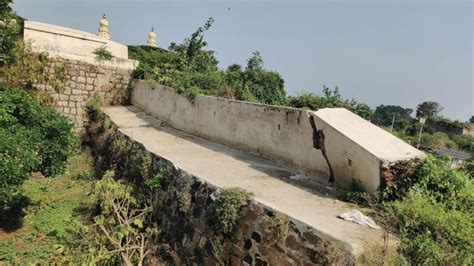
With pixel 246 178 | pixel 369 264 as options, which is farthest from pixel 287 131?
pixel 369 264

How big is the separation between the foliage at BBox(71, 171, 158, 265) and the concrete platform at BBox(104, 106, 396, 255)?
0.93 m

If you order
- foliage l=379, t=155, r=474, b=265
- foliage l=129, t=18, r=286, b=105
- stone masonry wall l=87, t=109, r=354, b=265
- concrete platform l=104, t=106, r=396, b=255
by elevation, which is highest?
foliage l=129, t=18, r=286, b=105

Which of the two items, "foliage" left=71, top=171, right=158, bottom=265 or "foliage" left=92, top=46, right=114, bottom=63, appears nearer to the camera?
"foliage" left=71, top=171, right=158, bottom=265

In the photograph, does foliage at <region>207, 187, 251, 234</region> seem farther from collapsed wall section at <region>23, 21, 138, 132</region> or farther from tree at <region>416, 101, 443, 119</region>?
tree at <region>416, 101, 443, 119</region>

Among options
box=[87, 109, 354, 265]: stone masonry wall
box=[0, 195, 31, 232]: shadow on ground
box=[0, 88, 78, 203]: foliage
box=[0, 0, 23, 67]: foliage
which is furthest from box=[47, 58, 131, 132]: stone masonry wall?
box=[87, 109, 354, 265]: stone masonry wall

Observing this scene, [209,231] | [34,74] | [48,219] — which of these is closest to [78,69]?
[34,74]

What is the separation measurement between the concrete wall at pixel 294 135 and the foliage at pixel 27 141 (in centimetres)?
278

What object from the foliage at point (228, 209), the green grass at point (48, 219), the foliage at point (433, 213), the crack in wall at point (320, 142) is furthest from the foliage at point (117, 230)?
the foliage at point (433, 213)

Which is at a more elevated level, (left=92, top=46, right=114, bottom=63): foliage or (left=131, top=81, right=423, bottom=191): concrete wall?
(left=92, top=46, right=114, bottom=63): foliage

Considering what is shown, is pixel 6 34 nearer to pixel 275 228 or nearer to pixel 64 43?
pixel 64 43

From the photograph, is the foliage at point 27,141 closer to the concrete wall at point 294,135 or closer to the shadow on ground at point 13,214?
the shadow on ground at point 13,214

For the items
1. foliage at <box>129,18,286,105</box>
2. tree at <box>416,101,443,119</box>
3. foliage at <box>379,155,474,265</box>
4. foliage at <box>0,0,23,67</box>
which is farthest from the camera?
tree at <box>416,101,443,119</box>

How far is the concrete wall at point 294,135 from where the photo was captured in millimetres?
4113

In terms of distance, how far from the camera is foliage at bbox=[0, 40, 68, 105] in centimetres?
982
